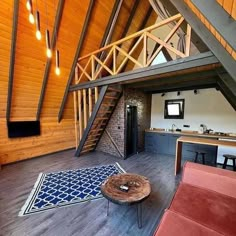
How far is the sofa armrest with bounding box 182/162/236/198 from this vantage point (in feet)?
6.92

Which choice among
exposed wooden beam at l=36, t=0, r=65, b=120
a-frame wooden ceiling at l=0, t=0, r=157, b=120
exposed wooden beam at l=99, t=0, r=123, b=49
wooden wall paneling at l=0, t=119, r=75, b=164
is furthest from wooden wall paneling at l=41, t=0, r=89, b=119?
exposed wooden beam at l=99, t=0, r=123, b=49

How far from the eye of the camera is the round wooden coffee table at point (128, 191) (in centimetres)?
200

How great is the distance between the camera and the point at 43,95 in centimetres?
471

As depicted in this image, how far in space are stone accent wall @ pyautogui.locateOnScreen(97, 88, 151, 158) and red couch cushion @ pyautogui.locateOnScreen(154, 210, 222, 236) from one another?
144 inches

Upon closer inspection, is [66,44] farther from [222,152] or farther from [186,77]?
[222,152]

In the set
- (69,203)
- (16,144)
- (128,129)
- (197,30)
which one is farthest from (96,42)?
(69,203)

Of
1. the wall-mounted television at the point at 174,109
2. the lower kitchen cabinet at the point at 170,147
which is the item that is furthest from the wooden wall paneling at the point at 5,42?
the wall-mounted television at the point at 174,109

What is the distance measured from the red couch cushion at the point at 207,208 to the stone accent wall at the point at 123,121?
3.18 meters

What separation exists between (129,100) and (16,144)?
405 cm

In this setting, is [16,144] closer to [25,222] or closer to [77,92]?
[77,92]

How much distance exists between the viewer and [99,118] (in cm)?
517

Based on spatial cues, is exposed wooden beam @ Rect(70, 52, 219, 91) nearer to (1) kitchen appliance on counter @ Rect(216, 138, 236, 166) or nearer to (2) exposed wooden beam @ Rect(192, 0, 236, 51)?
(2) exposed wooden beam @ Rect(192, 0, 236, 51)

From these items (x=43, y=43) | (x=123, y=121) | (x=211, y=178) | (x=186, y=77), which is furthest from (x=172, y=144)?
(x=43, y=43)

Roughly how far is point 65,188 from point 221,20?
366cm
